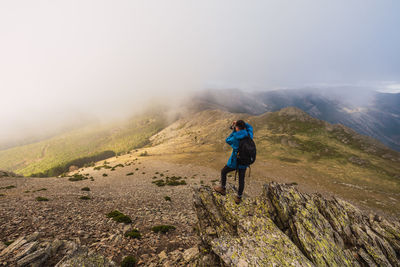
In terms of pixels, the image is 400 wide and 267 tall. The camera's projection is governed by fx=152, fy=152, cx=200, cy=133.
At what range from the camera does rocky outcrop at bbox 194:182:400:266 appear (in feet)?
23.7

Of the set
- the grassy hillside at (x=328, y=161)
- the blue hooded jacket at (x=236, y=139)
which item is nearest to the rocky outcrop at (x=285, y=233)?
the blue hooded jacket at (x=236, y=139)

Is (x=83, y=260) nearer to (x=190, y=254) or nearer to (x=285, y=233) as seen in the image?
(x=190, y=254)

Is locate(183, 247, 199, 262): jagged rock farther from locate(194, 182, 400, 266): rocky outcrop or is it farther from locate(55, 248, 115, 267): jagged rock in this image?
locate(55, 248, 115, 267): jagged rock

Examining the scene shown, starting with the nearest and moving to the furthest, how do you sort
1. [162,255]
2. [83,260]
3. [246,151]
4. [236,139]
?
[83,260] < [246,151] < [236,139] < [162,255]

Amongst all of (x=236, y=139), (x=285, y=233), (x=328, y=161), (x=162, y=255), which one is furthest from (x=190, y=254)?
(x=328, y=161)

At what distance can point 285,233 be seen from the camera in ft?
29.1

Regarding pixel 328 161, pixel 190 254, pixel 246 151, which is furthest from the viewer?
pixel 328 161

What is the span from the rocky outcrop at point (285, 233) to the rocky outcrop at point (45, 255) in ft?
18.6

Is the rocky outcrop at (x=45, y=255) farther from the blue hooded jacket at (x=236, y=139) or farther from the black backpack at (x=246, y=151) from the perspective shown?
the black backpack at (x=246, y=151)

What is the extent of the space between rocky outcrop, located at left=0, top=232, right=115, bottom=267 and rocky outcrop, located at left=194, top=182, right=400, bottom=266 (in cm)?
568

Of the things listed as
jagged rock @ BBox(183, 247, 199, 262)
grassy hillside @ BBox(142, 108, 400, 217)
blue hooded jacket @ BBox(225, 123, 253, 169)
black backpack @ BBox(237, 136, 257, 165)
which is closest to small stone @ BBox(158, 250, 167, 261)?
jagged rock @ BBox(183, 247, 199, 262)

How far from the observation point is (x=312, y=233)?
28.4 feet

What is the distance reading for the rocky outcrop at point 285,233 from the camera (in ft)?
23.7

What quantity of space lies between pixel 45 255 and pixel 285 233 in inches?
501
